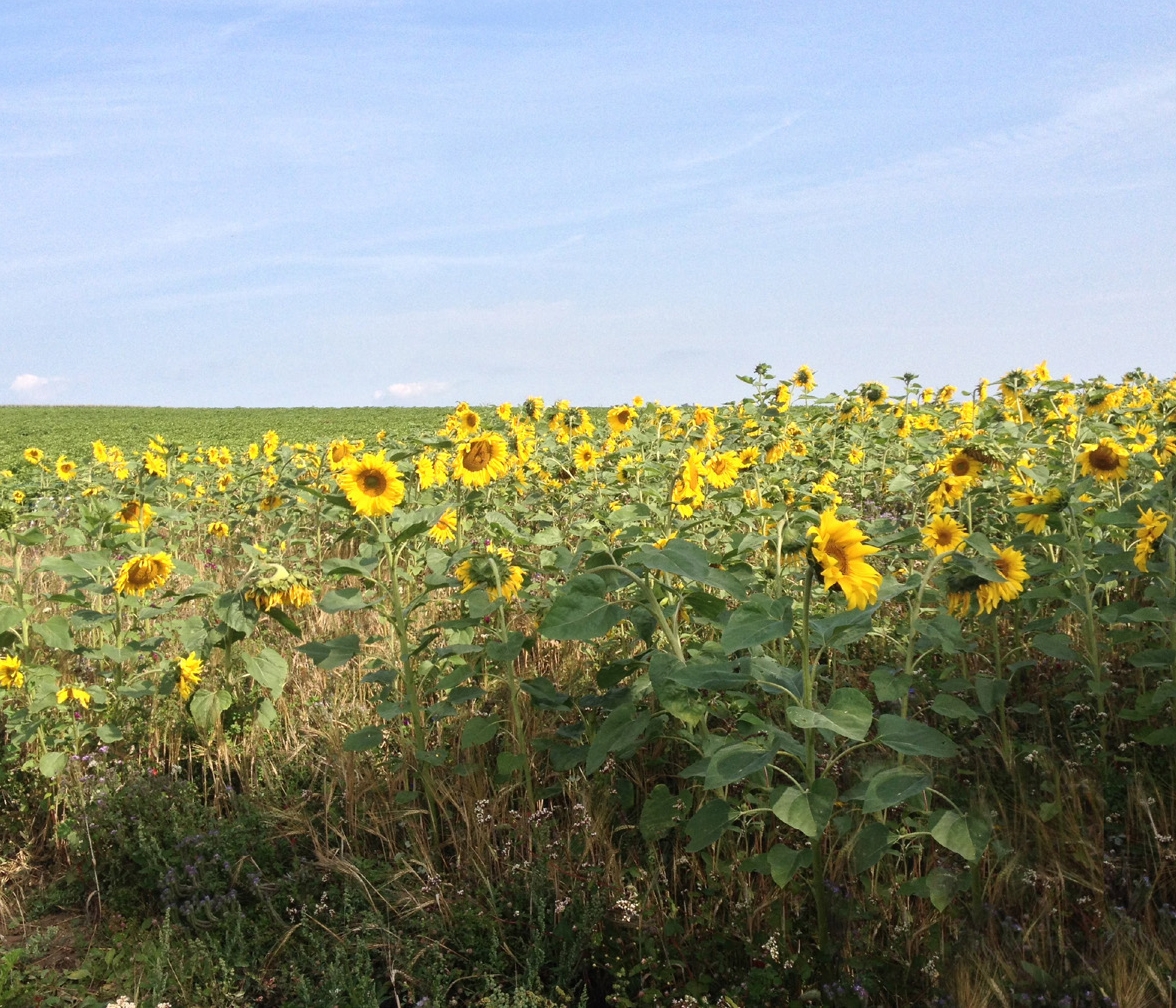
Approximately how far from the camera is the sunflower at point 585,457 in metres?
6.61

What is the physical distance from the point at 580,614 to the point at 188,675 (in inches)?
90.6

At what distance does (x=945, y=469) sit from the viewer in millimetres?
4047

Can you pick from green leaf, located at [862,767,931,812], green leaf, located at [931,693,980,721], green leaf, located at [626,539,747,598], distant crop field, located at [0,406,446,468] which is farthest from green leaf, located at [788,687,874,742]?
distant crop field, located at [0,406,446,468]

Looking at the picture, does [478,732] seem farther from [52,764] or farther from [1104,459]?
[1104,459]

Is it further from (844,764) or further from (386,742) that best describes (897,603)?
(386,742)

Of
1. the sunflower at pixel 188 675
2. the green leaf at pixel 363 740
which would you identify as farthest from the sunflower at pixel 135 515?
the green leaf at pixel 363 740

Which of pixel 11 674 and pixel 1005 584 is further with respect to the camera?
pixel 11 674

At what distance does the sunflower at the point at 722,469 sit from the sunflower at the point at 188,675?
233cm

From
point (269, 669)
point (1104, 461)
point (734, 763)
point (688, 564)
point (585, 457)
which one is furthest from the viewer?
point (585, 457)

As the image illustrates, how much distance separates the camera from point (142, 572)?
13.3 feet

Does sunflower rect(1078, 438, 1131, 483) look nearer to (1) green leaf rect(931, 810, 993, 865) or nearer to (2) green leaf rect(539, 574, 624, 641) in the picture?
(1) green leaf rect(931, 810, 993, 865)

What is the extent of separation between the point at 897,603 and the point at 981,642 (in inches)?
18.5

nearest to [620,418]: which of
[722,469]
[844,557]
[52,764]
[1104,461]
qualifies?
[722,469]

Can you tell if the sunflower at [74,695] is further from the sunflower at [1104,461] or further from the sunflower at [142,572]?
the sunflower at [1104,461]
